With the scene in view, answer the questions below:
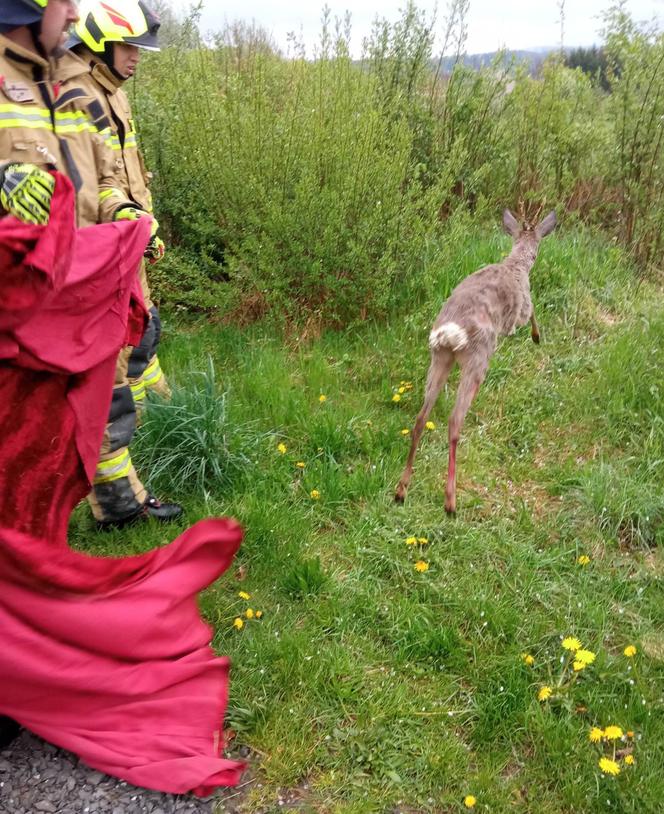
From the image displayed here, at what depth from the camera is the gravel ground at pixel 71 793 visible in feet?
8.51

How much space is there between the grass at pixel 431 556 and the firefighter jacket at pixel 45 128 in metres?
1.51

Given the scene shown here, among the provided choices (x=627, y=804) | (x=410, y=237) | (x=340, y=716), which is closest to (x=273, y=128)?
(x=410, y=237)

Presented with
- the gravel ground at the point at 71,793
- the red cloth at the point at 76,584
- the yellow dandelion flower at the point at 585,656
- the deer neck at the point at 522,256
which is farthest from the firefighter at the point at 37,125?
the yellow dandelion flower at the point at 585,656

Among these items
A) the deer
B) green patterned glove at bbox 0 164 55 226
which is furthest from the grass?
green patterned glove at bbox 0 164 55 226

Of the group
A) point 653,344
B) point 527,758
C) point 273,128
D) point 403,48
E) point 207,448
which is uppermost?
point 403,48

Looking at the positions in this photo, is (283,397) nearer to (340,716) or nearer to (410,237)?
(410,237)

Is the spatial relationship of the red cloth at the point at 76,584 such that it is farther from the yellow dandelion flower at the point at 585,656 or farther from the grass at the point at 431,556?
the yellow dandelion flower at the point at 585,656

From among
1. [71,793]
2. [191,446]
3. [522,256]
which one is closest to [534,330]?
[522,256]

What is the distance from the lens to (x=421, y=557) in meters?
3.92

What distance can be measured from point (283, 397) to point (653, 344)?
2943 millimetres

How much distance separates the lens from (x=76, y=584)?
8.82 feet

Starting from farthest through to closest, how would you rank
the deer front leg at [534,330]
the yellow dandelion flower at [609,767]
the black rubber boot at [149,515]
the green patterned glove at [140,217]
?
the deer front leg at [534,330] → the black rubber boot at [149,515] → the green patterned glove at [140,217] → the yellow dandelion flower at [609,767]

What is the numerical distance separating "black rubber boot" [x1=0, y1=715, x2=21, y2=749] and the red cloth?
0.53 feet

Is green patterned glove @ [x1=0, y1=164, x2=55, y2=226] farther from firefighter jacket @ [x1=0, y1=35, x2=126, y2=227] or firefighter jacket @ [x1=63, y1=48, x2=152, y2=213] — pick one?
firefighter jacket @ [x1=63, y1=48, x2=152, y2=213]
